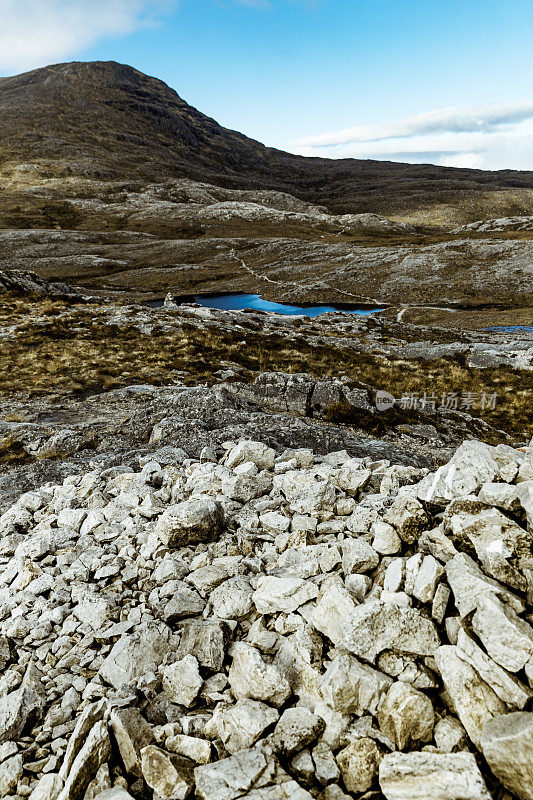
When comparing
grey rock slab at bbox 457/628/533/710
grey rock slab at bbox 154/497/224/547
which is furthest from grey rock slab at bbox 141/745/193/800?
grey rock slab at bbox 457/628/533/710

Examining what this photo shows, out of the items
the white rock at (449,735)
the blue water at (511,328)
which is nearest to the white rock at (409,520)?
the white rock at (449,735)

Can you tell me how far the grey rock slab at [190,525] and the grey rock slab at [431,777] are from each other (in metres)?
4.62

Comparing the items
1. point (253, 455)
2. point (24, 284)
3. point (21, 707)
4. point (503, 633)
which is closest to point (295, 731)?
point (503, 633)

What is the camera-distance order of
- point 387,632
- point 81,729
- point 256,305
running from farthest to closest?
point 256,305 → point 387,632 → point 81,729

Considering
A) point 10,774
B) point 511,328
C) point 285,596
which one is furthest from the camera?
point 511,328

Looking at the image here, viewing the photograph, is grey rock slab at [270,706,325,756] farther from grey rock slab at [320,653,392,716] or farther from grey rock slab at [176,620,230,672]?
grey rock slab at [176,620,230,672]

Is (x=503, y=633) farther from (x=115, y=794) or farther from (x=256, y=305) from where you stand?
(x=256, y=305)

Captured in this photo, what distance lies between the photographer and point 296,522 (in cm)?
819

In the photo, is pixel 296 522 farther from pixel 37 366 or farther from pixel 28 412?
pixel 37 366

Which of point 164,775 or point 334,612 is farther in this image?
point 334,612

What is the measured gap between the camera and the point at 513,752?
4.11m

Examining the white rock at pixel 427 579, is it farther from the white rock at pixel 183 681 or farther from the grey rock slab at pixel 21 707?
the grey rock slab at pixel 21 707

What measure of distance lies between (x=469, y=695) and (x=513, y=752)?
73 centimetres

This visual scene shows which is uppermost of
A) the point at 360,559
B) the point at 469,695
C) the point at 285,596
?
the point at 360,559
